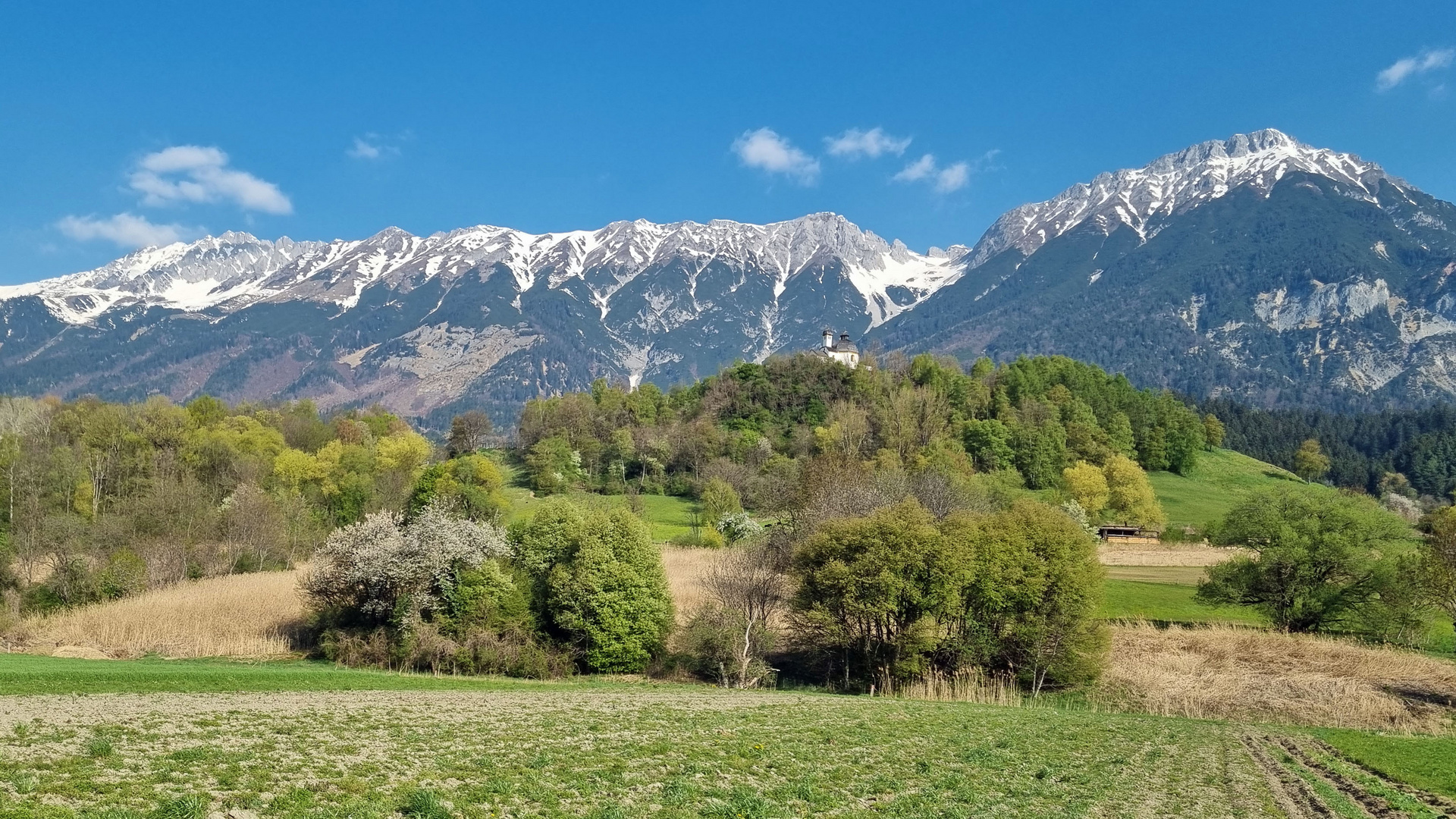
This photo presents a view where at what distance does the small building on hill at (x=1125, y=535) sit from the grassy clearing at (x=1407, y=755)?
69.9 metres

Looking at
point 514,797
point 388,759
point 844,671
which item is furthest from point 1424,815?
point 844,671

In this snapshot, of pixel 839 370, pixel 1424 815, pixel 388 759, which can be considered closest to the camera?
pixel 388 759

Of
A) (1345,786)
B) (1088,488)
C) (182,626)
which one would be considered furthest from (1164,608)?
(182,626)

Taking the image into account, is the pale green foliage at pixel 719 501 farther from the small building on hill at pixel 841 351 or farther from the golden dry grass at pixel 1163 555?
the small building on hill at pixel 841 351

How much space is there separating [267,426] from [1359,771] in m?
133

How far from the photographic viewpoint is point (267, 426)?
125 metres

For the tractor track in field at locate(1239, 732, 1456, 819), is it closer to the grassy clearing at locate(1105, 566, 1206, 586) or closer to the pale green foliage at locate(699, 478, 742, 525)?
the grassy clearing at locate(1105, 566, 1206, 586)

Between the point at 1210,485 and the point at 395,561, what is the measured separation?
130733 millimetres

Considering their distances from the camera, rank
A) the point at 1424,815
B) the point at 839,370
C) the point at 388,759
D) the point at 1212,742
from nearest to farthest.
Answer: the point at 388,759 < the point at 1424,815 < the point at 1212,742 < the point at 839,370

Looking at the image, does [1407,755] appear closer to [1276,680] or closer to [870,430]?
[1276,680]

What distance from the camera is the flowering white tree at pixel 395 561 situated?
44.5 meters

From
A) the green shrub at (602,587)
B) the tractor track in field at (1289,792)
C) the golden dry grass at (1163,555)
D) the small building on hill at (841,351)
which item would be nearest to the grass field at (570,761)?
the tractor track in field at (1289,792)

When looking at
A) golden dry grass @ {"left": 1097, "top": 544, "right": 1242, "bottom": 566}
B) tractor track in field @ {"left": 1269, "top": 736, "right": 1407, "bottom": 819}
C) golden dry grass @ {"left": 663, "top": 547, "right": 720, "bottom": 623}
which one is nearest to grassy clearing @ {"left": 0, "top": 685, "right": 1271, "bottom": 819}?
tractor track in field @ {"left": 1269, "top": 736, "right": 1407, "bottom": 819}

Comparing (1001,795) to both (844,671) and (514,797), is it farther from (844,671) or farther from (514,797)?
(844,671)
